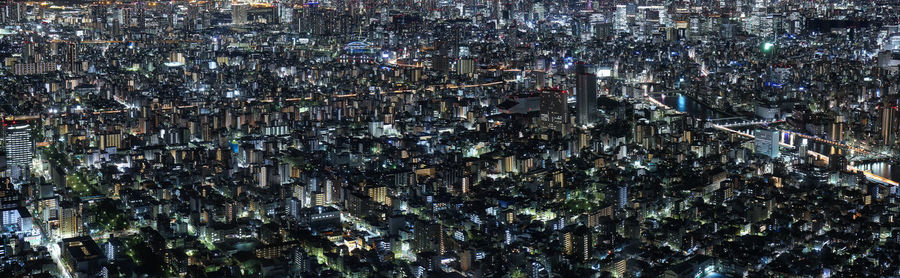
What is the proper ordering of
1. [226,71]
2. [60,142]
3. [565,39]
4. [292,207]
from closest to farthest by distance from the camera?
[292,207]
[60,142]
[226,71]
[565,39]

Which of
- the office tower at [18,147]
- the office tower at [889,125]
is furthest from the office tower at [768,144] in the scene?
the office tower at [18,147]

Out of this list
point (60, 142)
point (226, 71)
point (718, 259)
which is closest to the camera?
point (718, 259)

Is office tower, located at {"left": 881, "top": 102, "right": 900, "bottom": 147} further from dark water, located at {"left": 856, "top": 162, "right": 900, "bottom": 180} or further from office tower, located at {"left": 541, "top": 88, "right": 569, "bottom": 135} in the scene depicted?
office tower, located at {"left": 541, "top": 88, "right": 569, "bottom": 135}

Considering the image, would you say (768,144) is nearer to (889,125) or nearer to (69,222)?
(889,125)

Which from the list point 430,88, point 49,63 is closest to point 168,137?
point 430,88

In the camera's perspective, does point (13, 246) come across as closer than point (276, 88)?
Yes

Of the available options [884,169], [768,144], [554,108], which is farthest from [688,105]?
[884,169]

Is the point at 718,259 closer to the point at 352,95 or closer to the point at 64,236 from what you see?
the point at 64,236
